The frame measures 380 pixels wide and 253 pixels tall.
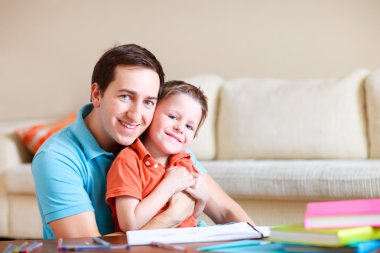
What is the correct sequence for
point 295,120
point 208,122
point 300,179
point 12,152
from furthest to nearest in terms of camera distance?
point 12,152, point 208,122, point 295,120, point 300,179

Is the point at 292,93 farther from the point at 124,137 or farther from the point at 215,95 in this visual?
the point at 124,137

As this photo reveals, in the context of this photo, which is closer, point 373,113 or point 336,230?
point 336,230

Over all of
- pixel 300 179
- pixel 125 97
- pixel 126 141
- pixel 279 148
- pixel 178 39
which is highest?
pixel 178 39

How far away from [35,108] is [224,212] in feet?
11.1

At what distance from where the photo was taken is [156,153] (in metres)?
1.77

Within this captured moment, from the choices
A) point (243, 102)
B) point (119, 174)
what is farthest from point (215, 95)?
point (119, 174)

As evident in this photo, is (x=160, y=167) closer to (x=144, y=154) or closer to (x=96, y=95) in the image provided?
(x=144, y=154)

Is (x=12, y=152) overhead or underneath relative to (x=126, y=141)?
underneath

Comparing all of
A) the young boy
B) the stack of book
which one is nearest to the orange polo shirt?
the young boy

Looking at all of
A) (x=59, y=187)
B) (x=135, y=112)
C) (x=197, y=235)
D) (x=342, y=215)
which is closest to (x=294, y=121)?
(x=135, y=112)

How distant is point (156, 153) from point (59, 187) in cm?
27

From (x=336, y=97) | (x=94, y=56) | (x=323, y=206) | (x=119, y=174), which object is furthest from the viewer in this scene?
(x=94, y=56)

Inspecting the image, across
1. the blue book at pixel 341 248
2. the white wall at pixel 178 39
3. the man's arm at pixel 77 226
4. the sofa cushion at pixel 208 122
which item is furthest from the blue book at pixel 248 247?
the white wall at pixel 178 39

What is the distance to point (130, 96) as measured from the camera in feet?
5.65
